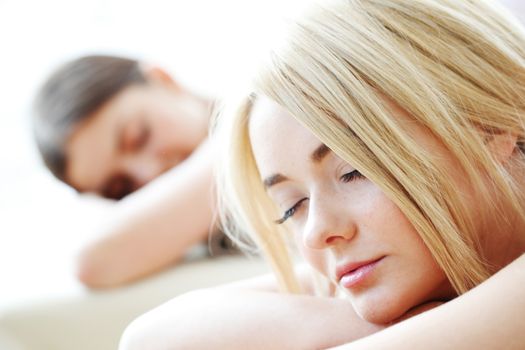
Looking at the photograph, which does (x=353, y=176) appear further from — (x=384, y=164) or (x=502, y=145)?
(x=502, y=145)

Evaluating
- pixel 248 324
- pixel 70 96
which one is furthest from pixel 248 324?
pixel 70 96

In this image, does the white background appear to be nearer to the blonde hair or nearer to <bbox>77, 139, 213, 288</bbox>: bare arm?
<bbox>77, 139, 213, 288</bbox>: bare arm

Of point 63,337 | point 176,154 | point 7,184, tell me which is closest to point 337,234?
point 63,337

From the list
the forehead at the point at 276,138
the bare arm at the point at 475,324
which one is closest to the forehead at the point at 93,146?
the forehead at the point at 276,138

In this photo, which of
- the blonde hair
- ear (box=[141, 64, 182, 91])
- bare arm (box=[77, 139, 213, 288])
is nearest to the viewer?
the blonde hair

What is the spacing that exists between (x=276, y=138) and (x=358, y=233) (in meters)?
0.15

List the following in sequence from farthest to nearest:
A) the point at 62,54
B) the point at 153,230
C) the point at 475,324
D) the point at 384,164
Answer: the point at 62,54 < the point at 153,230 < the point at 384,164 < the point at 475,324

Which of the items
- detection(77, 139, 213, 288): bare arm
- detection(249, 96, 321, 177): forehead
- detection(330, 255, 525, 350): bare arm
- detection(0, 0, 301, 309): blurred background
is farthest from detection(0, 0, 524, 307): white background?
detection(330, 255, 525, 350): bare arm

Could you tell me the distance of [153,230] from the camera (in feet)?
4.82

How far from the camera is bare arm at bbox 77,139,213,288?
1.44m

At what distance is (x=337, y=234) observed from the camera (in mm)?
797

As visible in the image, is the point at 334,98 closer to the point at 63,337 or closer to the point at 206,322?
the point at 206,322

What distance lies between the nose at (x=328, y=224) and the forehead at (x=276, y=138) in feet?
0.20

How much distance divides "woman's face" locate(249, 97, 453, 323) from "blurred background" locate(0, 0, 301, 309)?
3.44 feet
